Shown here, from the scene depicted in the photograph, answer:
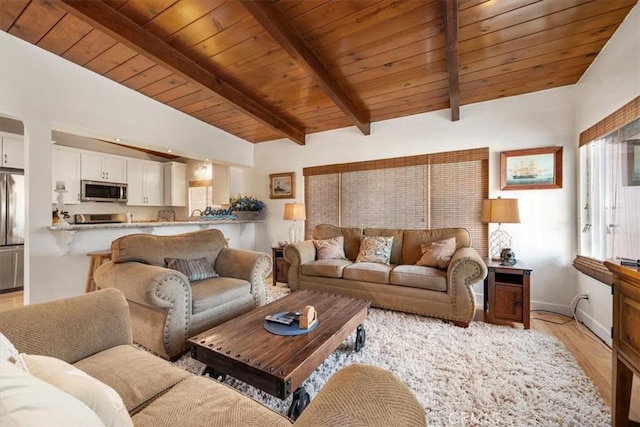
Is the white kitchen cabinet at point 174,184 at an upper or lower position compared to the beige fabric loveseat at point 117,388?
upper

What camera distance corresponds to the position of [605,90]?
2.38 m

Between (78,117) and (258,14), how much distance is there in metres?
2.33

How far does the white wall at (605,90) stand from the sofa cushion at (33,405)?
330cm

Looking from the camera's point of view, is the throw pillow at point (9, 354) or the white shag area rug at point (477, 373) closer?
the throw pillow at point (9, 354)

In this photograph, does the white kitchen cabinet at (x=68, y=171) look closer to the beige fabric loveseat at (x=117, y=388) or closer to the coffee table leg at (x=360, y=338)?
the beige fabric loveseat at (x=117, y=388)

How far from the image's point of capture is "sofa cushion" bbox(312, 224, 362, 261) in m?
3.82

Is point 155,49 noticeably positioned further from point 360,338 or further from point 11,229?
point 11,229

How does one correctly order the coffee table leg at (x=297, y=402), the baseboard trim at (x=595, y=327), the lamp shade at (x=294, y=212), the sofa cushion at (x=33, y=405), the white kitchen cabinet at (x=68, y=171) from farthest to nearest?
the white kitchen cabinet at (x=68, y=171) → the lamp shade at (x=294, y=212) → the baseboard trim at (x=595, y=327) → the coffee table leg at (x=297, y=402) → the sofa cushion at (x=33, y=405)

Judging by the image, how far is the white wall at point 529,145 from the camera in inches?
119

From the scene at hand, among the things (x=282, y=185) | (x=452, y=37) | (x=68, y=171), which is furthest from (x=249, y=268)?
(x=68, y=171)

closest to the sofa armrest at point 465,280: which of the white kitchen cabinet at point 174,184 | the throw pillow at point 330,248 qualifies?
the throw pillow at point 330,248

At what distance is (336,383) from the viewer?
32.8 inches

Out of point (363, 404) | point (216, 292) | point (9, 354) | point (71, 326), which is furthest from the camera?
point (216, 292)

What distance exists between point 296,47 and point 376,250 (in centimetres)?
240
